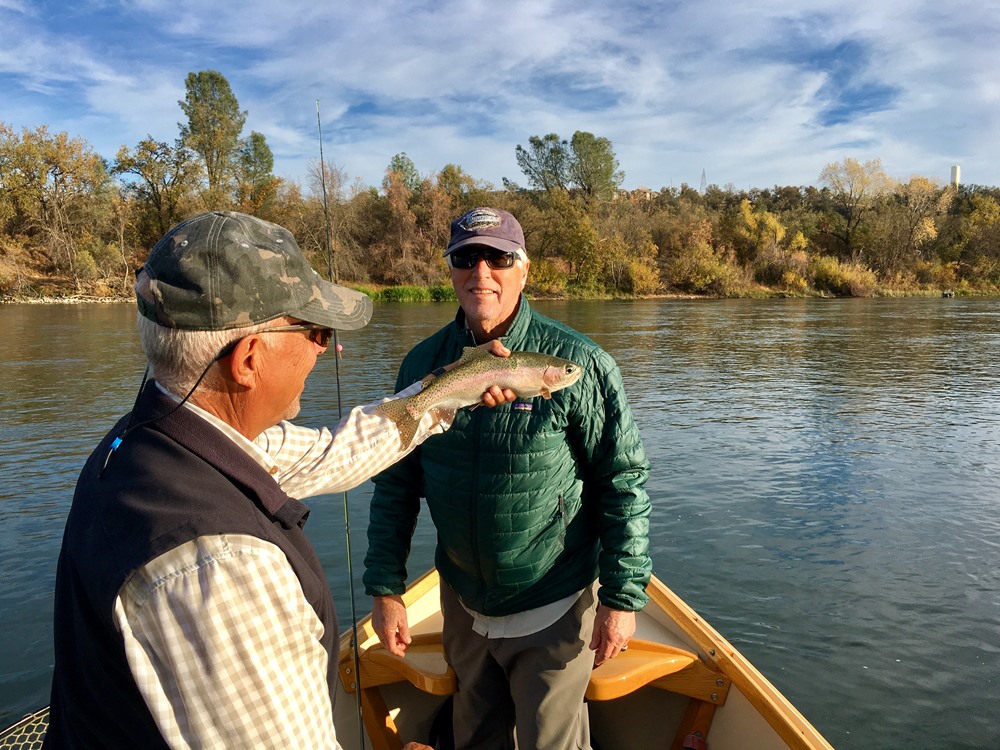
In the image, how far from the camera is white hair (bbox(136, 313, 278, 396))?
4.75 ft

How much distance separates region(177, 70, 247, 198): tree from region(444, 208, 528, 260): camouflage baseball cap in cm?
6127

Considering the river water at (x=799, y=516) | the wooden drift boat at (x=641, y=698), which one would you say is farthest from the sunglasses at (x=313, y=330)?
the river water at (x=799, y=516)

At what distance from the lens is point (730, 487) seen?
9.60 meters

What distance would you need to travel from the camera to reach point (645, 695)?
3639 millimetres

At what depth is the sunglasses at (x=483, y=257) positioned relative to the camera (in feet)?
9.51

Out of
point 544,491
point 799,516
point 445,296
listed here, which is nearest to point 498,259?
point 544,491

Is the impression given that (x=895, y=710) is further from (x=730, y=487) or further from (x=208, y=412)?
(x=208, y=412)

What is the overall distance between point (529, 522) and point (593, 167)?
74561 millimetres

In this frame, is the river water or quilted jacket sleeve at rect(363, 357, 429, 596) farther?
the river water

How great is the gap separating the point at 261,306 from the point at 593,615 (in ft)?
6.84

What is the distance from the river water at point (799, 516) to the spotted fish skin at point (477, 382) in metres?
4.03

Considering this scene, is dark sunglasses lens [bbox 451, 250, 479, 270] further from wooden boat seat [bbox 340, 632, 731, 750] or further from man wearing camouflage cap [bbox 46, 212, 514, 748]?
wooden boat seat [bbox 340, 632, 731, 750]

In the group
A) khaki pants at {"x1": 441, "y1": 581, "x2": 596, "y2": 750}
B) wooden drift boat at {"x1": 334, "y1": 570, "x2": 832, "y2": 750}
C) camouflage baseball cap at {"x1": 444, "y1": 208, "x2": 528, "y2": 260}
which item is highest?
camouflage baseball cap at {"x1": 444, "y1": 208, "x2": 528, "y2": 260}

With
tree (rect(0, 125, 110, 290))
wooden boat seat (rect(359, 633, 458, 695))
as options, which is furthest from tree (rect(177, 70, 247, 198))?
wooden boat seat (rect(359, 633, 458, 695))
